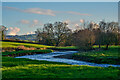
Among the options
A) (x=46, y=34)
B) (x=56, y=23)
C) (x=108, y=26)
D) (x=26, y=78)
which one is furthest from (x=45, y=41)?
A: (x=26, y=78)

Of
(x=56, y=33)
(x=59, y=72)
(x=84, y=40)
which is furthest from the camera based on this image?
(x=56, y=33)

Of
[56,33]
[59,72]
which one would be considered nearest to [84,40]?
[59,72]

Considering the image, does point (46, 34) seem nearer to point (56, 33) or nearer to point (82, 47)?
point (56, 33)

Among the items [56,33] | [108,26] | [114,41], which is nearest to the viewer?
[114,41]

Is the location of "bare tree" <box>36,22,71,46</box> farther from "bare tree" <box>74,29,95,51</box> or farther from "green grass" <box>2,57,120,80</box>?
"green grass" <box>2,57,120,80</box>

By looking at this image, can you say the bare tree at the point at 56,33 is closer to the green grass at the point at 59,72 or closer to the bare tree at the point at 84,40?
the bare tree at the point at 84,40

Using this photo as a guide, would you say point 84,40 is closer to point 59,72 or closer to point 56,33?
point 59,72

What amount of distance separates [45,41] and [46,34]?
12.7 feet

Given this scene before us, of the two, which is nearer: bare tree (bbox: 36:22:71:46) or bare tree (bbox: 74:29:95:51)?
bare tree (bbox: 74:29:95:51)

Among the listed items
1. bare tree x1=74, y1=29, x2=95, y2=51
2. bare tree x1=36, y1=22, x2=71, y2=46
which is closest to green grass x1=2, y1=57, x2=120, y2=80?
bare tree x1=74, y1=29, x2=95, y2=51

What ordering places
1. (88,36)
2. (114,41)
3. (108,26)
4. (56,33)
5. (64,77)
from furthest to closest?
(56,33), (108,26), (114,41), (88,36), (64,77)

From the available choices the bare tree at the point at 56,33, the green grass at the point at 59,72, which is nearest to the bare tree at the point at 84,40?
the green grass at the point at 59,72

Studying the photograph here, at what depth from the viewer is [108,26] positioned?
235 feet

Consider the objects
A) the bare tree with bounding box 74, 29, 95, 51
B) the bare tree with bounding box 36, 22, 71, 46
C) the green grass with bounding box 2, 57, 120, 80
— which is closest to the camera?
the green grass with bounding box 2, 57, 120, 80
